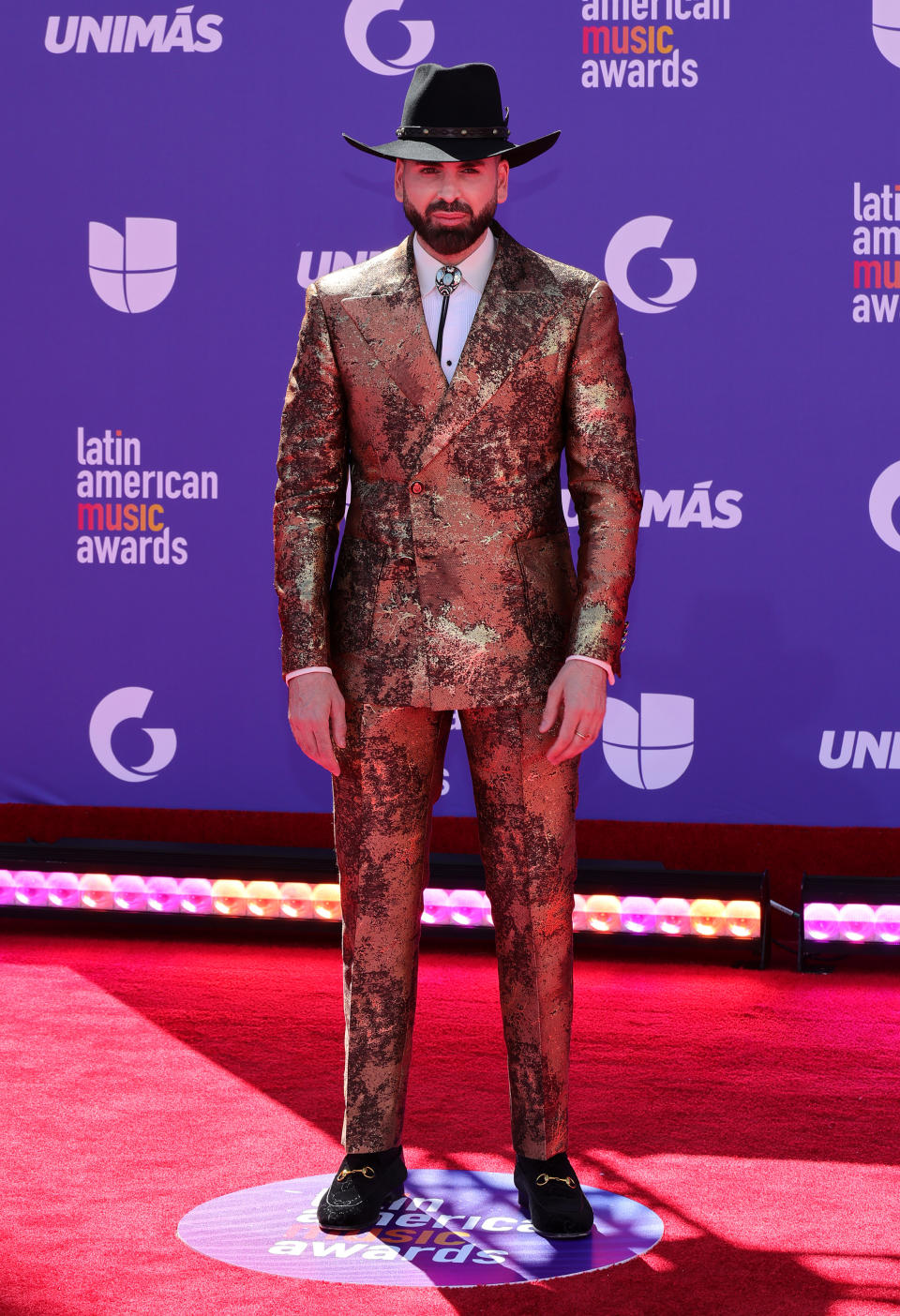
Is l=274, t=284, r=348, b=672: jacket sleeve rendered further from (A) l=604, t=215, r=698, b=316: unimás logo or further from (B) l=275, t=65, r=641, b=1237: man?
(A) l=604, t=215, r=698, b=316: unimás logo

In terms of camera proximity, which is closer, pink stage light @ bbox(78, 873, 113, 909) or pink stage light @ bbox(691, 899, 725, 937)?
pink stage light @ bbox(691, 899, 725, 937)

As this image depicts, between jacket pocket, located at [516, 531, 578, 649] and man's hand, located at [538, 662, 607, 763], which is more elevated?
jacket pocket, located at [516, 531, 578, 649]

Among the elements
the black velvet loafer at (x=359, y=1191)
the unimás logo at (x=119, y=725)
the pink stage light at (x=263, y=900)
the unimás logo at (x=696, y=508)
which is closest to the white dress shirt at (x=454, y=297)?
the black velvet loafer at (x=359, y=1191)

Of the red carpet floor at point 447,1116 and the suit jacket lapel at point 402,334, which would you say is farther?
the suit jacket lapel at point 402,334

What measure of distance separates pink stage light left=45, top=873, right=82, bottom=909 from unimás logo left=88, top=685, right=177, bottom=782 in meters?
0.39

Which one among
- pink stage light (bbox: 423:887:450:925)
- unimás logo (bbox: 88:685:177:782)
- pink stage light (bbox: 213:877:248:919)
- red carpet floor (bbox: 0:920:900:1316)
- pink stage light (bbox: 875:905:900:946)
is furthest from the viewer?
unimás logo (bbox: 88:685:177:782)

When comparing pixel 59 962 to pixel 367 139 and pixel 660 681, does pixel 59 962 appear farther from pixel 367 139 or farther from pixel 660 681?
pixel 367 139

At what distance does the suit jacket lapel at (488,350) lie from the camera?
2223mm

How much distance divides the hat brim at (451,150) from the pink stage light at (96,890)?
2.66 meters

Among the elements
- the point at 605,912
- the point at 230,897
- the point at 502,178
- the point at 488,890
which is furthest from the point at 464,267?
the point at 230,897

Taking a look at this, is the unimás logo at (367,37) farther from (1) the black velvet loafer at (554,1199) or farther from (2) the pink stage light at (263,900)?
(1) the black velvet loafer at (554,1199)

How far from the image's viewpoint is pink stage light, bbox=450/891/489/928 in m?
4.11

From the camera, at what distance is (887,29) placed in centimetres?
418

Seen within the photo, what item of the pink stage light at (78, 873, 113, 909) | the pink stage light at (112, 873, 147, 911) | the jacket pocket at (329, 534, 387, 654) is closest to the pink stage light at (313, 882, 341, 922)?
the pink stage light at (112, 873, 147, 911)
